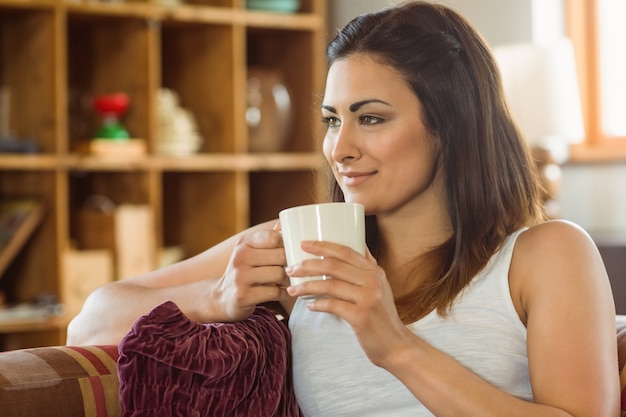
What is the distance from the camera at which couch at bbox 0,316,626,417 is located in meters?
1.21

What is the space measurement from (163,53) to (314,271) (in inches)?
117

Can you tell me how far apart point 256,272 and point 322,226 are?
0.62 ft

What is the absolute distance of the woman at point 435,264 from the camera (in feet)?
4.18

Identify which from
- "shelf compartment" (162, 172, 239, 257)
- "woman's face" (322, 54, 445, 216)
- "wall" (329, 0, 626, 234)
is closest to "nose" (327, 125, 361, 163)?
"woman's face" (322, 54, 445, 216)

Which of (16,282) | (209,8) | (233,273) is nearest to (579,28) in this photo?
(209,8)

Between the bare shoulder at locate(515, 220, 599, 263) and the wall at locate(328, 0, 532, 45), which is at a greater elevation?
the wall at locate(328, 0, 532, 45)

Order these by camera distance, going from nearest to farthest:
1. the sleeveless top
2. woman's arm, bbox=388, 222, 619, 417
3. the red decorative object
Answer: woman's arm, bbox=388, 222, 619, 417 < the sleeveless top < the red decorative object

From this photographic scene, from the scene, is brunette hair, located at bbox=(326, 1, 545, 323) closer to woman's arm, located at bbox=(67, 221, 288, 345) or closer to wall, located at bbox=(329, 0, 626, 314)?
woman's arm, located at bbox=(67, 221, 288, 345)

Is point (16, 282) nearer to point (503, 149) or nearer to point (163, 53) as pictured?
point (163, 53)

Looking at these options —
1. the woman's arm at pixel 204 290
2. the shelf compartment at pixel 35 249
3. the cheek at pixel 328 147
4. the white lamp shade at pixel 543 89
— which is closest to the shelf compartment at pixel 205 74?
the shelf compartment at pixel 35 249

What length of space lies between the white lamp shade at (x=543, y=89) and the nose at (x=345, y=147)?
6.46 feet

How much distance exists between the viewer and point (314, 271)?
112 centimetres

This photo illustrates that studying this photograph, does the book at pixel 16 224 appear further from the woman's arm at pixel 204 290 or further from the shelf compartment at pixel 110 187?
the woman's arm at pixel 204 290

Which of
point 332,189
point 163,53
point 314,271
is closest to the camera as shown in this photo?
point 314,271
